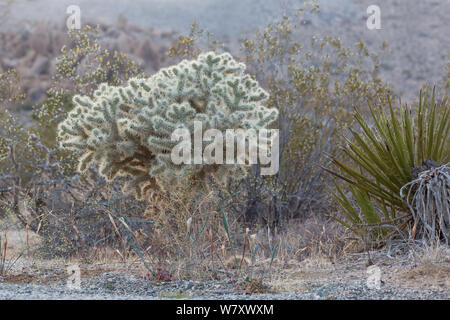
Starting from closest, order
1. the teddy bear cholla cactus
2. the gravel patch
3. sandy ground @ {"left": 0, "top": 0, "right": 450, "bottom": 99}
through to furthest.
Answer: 1. the gravel patch
2. the teddy bear cholla cactus
3. sandy ground @ {"left": 0, "top": 0, "right": 450, "bottom": 99}

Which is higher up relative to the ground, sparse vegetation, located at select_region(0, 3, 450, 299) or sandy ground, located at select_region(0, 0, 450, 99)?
sandy ground, located at select_region(0, 0, 450, 99)

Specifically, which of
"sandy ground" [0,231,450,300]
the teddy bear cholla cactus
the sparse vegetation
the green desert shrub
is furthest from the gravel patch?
the green desert shrub

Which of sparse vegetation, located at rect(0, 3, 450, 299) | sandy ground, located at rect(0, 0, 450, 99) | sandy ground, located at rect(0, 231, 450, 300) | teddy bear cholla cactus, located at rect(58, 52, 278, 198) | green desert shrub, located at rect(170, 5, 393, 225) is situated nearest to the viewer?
sandy ground, located at rect(0, 231, 450, 300)

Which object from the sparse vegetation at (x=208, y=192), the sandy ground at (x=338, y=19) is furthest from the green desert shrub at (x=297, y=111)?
the sandy ground at (x=338, y=19)

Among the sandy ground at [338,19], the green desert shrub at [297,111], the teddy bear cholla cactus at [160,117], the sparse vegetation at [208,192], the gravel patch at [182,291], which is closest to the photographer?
the gravel patch at [182,291]

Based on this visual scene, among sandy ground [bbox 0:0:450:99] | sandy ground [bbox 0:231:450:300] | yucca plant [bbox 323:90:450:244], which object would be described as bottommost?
sandy ground [bbox 0:231:450:300]

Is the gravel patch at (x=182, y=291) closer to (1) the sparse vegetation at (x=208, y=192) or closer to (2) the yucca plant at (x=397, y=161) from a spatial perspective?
(1) the sparse vegetation at (x=208, y=192)

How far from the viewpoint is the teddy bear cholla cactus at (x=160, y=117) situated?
5.72 meters

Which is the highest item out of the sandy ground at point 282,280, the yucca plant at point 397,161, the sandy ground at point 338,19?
the sandy ground at point 338,19

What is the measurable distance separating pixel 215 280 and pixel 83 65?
18.3 ft

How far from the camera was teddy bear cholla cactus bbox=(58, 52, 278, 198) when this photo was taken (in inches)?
225

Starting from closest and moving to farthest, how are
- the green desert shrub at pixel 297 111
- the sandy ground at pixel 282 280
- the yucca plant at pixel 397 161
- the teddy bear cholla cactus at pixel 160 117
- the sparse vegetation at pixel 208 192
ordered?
the sandy ground at pixel 282 280 < the sparse vegetation at pixel 208 192 < the teddy bear cholla cactus at pixel 160 117 < the yucca plant at pixel 397 161 < the green desert shrub at pixel 297 111

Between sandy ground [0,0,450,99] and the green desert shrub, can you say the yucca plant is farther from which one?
sandy ground [0,0,450,99]

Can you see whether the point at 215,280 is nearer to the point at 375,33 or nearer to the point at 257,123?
the point at 257,123
